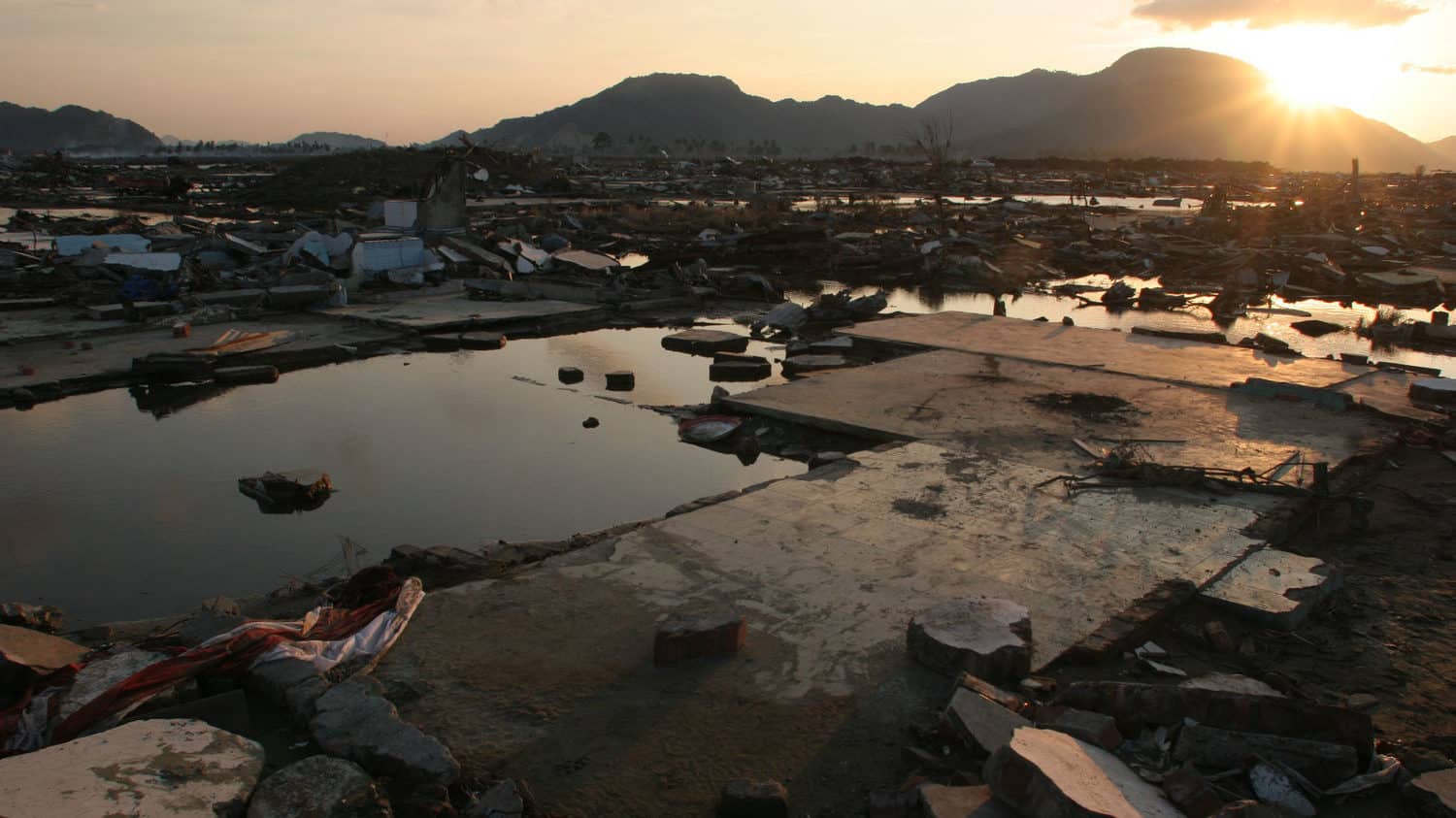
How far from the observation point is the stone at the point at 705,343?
12117mm

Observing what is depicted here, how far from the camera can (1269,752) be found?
3357 millimetres

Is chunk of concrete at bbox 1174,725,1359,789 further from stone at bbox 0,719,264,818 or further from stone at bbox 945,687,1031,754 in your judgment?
stone at bbox 0,719,264,818

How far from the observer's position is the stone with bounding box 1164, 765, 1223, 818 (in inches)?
116

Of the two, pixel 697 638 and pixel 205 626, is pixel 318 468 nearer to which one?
pixel 205 626

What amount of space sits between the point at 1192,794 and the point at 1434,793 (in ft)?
2.95

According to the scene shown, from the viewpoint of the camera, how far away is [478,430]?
8672 mm

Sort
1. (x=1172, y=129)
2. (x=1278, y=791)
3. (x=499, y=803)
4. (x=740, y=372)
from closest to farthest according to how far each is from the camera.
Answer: (x=499, y=803)
(x=1278, y=791)
(x=740, y=372)
(x=1172, y=129)

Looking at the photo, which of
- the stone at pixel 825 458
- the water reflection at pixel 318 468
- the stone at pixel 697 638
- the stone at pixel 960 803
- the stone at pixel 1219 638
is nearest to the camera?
the stone at pixel 960 803

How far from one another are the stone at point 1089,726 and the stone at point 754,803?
1.05 metres

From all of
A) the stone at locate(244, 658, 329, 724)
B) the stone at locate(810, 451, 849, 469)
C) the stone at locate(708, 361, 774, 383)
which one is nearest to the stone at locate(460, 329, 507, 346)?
the stone at locate(708, 361, 774, 383)

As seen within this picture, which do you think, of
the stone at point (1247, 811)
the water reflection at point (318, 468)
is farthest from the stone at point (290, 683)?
the stone at point (1247, 811)

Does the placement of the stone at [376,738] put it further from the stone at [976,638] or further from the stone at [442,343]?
the stone at [442,343]

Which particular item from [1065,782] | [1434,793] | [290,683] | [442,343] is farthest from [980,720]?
[442,343]

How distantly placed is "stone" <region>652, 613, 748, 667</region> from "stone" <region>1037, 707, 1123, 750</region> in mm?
1346
